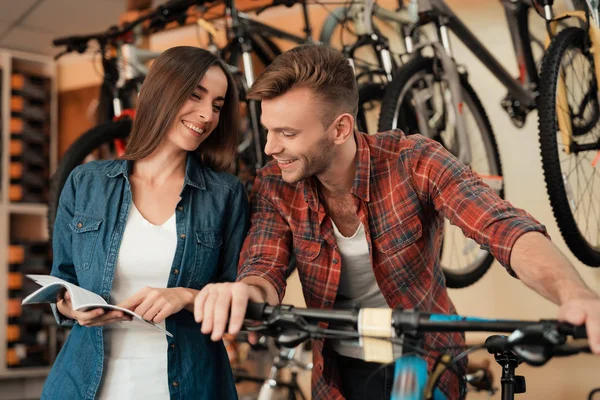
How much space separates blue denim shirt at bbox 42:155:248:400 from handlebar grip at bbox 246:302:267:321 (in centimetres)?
47

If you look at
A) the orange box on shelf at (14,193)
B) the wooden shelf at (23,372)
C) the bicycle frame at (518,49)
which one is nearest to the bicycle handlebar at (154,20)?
the bicycle frame at (518,49)

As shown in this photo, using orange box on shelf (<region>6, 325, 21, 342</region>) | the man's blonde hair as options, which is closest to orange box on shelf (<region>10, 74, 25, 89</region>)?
orange box on shelf (<region>6, 325, 21, 342</region>)

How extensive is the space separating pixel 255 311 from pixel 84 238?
0.65 meters

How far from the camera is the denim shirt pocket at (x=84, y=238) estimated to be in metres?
1.60

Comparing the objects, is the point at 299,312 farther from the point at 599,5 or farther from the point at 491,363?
the point at 491,363

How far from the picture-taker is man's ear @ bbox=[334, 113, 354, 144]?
1570 millimetres

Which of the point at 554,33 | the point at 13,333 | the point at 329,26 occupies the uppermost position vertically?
the point at 329,26

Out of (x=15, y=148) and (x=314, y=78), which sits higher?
(x=15, y=148)

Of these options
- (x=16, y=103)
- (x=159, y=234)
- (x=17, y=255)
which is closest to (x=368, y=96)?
(x=159, y=234)

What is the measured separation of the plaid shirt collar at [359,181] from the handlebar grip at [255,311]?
1.61 feet

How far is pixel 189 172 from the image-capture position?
1705mm

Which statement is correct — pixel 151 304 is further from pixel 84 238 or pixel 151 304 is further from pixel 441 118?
pixel 441 118

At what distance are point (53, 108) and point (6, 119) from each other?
1.49ft

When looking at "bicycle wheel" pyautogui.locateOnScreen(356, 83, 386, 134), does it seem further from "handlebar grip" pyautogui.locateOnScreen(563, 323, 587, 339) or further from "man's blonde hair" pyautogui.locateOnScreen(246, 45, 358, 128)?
"handlebar grip" pyautogui.locateOnScreen(563, 323, 587, 339)
